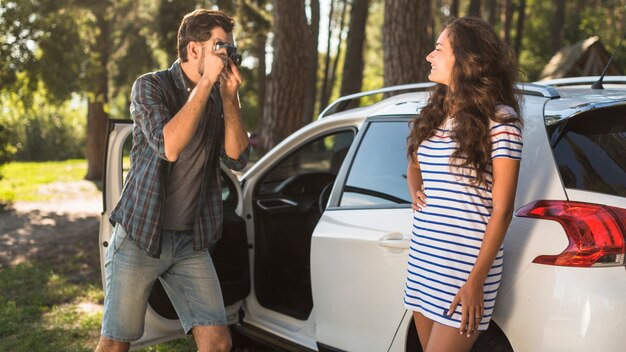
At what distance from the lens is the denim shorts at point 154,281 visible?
3.01 meters

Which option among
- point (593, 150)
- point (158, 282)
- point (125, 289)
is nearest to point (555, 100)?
point (593, 150)

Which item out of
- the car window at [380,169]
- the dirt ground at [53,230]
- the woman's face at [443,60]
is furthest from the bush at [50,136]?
the woman's face at [443,60]

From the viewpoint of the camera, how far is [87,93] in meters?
15.4

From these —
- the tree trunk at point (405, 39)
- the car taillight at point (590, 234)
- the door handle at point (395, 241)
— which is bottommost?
the door handle at point (395, 241)

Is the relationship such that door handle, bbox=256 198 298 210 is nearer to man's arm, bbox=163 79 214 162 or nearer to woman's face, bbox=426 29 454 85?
man's arm, bbox=163 79 214 162

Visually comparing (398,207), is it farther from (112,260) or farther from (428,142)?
(112,260)

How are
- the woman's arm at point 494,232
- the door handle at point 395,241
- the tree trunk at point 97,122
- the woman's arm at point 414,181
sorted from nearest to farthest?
the woman's arm at point 494,232 < the woman's arm at point 414,181 < the door handle at point 395,241 < the tree trunk at point 97,122

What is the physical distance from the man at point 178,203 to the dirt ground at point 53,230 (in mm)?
5791

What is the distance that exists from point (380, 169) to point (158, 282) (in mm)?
1422

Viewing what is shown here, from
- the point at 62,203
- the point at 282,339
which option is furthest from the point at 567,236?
the point at 62,203

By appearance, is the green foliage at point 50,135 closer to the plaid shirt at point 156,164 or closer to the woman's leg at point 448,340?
the plaid shirt at point 156,164

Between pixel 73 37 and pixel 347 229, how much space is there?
11918 millimetres

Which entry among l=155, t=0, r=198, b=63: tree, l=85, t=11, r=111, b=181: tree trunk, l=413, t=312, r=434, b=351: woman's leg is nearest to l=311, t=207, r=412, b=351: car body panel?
l=413, t=312, r=434, b=351: woman's leg

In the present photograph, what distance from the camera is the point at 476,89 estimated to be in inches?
99.7
